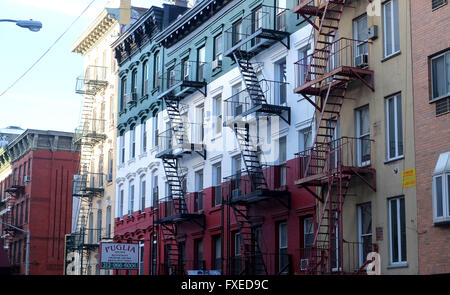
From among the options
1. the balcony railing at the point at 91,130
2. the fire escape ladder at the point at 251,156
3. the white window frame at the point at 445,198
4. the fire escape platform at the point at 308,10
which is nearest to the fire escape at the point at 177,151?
the fire escape ladder at the point at 251,156

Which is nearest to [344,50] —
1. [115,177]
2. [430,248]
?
[430,248]

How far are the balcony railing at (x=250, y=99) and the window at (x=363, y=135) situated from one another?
488cm

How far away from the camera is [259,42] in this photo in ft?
107

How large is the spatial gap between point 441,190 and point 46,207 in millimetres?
53664

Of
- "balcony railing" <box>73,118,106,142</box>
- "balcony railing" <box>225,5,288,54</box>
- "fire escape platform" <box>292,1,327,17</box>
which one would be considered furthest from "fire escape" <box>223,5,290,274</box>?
"balcony railing" <box>73,118,106,142</box>

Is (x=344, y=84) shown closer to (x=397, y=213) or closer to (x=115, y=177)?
A: (x=397, y=213)

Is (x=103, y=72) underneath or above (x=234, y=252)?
above

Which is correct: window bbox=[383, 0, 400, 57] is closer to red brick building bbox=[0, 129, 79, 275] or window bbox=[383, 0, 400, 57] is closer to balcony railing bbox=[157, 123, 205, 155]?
balcony railing bbox=[157, 123, 205, 155]

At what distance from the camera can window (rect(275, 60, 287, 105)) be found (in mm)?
31109

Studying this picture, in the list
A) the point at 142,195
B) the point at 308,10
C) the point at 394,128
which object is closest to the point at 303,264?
the point at 394,128

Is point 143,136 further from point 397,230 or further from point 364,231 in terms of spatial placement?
point 397,230
